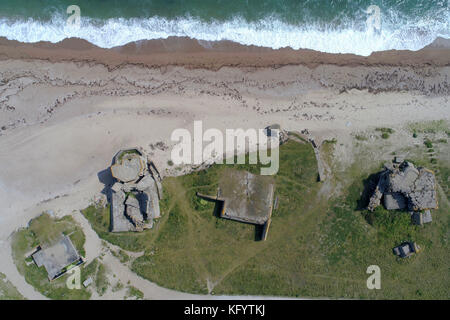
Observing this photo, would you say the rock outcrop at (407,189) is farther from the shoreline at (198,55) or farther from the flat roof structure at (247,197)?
the shoreline at (198,55)

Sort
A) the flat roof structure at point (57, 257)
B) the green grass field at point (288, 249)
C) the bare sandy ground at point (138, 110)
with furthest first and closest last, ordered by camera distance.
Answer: the bare sandy ground at point (138, 110) → the green grass field at point (288, 249) → the flat roof structure at point (57, 257)

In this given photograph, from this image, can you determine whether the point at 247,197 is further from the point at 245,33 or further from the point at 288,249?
the point at 245,33

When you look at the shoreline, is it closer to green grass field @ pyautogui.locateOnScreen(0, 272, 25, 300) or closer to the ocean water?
the ocean water

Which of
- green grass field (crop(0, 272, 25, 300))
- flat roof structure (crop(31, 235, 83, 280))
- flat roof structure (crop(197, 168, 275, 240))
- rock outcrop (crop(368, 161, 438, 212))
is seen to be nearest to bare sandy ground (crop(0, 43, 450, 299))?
green grass field (crop(0, 272, 25, 300))

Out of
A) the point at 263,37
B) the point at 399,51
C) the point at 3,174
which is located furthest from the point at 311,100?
the point at 3,174

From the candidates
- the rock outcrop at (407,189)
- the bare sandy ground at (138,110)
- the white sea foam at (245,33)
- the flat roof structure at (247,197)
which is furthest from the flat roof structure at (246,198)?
the white sea foam at (245,33)
